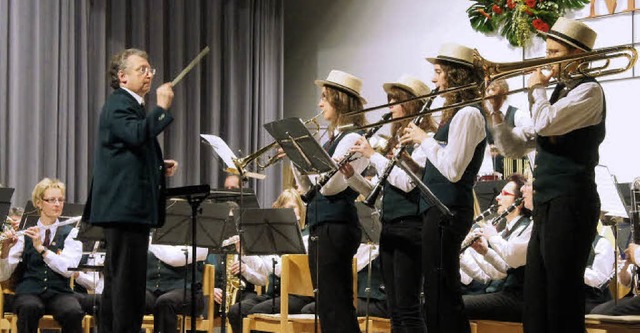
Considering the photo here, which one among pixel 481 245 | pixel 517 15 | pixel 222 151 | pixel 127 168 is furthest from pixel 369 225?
pixel 517 15

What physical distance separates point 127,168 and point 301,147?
95cm

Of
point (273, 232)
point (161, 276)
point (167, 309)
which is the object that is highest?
point (273, 232)

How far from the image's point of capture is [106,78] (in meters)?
9.85

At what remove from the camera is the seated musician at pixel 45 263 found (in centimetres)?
657

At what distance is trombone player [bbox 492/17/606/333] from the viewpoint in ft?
12.6

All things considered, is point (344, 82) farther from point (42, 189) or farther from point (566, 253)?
point (42, 189)

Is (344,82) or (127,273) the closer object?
(127,273)

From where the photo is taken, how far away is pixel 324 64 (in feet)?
38.2

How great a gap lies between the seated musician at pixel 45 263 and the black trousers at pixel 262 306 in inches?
48.5

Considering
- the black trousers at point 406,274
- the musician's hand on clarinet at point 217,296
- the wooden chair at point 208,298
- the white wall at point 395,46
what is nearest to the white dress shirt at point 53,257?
the wooden chair at point 208,298

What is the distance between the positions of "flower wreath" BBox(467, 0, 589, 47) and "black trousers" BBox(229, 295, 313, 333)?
3.99 metres

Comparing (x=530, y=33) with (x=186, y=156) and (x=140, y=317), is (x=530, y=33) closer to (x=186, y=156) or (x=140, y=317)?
(x=186, y=156)

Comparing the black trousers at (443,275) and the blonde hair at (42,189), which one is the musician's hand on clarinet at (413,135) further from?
the blonde hair at (42,189)

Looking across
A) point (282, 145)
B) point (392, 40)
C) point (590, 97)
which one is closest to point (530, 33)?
point (392, 40)
